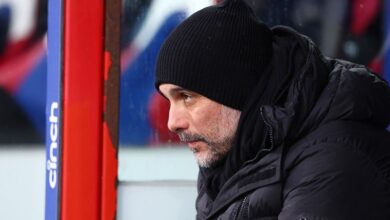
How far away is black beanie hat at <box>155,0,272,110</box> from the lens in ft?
5.06

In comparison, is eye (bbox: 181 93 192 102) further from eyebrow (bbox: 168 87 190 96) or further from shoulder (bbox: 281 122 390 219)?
shoulder (bbox: 281 122 390 219)

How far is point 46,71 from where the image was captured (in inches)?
98.6

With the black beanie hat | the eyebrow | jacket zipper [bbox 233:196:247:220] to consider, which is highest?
the black beanie hat

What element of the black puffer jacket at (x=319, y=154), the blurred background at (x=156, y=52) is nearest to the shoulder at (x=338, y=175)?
the black puffer jacket at (x=319, y=154)

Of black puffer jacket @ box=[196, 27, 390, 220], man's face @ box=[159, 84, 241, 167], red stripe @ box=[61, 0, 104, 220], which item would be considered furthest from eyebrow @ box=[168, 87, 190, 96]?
red stripe @ box=[61, 0, 104, 220]

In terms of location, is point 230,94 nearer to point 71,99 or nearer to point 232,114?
point 232,114

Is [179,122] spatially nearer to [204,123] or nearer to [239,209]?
[204,123]

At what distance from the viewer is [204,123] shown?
1.57 m

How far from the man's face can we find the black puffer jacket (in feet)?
0.34

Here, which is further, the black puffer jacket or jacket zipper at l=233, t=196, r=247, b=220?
jacket zipper at l=233, t=196, r=247, b=220

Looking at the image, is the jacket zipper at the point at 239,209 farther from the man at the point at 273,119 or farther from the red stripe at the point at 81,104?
the red stripe at the point at 81,104

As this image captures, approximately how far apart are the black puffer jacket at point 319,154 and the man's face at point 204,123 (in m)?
0.10

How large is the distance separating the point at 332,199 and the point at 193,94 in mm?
416

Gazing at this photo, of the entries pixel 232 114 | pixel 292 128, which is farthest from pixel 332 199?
pixel 232 114
